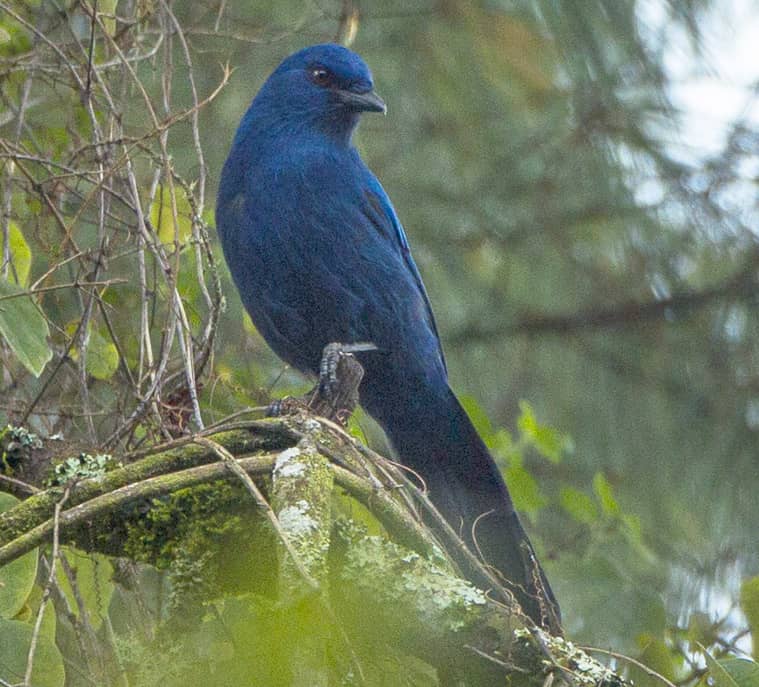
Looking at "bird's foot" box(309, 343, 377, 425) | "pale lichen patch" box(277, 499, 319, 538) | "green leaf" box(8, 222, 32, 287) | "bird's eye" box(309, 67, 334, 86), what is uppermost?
"bird's eye" box(309, 67, 334, 86)

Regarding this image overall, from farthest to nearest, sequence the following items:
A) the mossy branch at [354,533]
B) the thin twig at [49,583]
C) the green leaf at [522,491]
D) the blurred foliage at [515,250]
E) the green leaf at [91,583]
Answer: the green leaf at [522,491], the blurred foliage at [515,250], the green leaf at [91,583], the mossy branch at [354,533], the thin twig at [49,583]

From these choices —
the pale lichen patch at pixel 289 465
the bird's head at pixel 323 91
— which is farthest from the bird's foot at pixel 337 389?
the bird's head at pixel 323 91

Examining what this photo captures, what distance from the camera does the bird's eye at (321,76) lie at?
4.67 metres

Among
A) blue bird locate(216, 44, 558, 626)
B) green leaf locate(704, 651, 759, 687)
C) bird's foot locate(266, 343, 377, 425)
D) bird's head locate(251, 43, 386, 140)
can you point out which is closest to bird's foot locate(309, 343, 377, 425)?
bird's foot locate(266, 343, 377, 425)

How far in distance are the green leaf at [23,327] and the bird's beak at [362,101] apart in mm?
2117

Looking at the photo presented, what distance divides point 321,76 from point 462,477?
1.52 m

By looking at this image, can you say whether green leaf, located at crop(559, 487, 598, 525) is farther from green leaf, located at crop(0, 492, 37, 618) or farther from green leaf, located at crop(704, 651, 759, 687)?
green leaf, located at crop(0, 492, 37, 618)

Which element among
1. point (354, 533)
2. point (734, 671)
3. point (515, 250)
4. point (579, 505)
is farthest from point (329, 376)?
point (515, 250)

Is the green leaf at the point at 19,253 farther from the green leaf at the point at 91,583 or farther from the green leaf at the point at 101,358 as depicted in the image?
the green leaf at the point at 91,583

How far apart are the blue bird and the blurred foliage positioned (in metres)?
0.20

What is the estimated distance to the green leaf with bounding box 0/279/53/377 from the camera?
261cm

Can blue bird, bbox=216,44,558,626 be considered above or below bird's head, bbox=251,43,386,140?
below

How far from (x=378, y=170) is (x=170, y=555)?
3.58 meters

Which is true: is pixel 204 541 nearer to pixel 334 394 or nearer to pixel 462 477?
pixel 334 394
